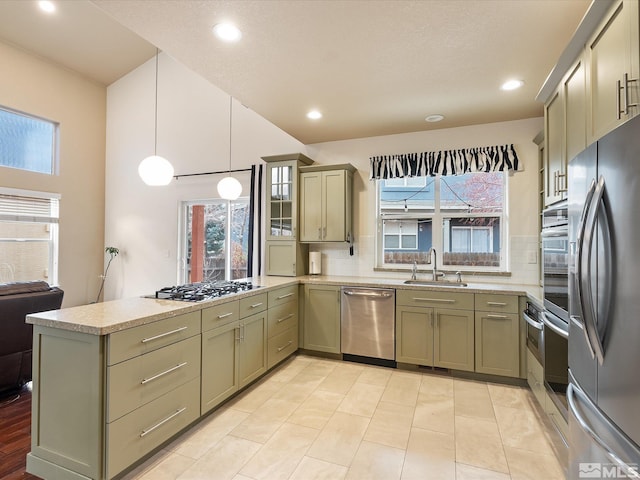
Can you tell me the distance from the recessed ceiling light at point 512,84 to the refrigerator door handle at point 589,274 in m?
1.93

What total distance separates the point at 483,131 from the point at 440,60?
5.37ft

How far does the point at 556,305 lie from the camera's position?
2.09 m

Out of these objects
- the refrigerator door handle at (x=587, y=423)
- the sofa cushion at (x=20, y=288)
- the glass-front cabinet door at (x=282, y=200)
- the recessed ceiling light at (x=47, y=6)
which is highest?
the recessed ceiling light at (x=47, y=6)

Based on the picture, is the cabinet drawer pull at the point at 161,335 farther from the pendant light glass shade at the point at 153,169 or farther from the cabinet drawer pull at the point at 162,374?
the pendant light glass shade at the point at 153,169

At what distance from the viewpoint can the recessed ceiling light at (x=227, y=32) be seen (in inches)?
82.6

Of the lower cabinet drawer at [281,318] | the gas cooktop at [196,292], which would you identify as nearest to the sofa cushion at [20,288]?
the gas cooktop at [196,292]

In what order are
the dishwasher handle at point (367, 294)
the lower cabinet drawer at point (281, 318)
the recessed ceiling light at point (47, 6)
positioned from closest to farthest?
the lower cabinet drawer at point (281, 318) → the dishwasher handle at point (367, 294) → the recessed ceiling light at point (47, 6)

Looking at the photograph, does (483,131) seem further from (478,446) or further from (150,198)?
(150,198)

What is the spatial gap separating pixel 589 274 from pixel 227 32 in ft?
7.83

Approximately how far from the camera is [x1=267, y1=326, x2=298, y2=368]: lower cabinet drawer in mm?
3289

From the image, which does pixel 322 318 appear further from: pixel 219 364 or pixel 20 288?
pixel 20 288

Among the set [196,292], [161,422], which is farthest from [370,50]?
[161,422]

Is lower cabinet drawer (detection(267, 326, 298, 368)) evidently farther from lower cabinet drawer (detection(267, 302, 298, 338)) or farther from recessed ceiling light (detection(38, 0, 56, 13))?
recessed ceiling light (detection(38, 0, 56, 13))

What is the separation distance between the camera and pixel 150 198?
593 centimetres
